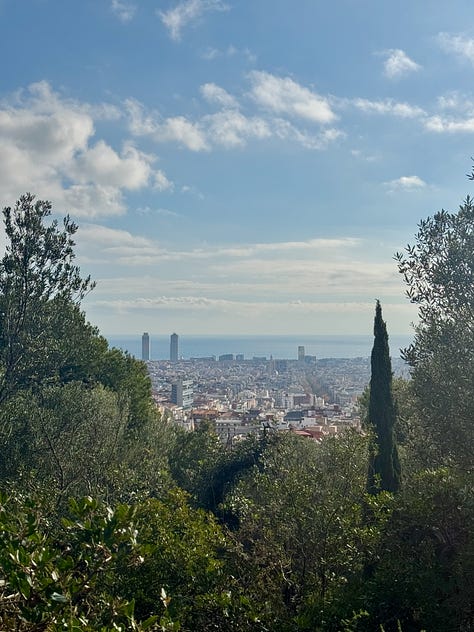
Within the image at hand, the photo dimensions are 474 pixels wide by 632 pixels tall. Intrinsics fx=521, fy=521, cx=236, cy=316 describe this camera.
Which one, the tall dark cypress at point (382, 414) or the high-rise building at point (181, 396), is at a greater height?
the tall dark cypress at point (382, 414)

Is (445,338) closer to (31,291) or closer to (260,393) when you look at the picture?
(31,291)

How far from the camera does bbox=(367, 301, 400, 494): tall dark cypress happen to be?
1177 cm

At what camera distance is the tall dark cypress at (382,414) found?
11.8 meters

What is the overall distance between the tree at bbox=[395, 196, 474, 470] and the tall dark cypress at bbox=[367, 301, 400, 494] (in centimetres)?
335

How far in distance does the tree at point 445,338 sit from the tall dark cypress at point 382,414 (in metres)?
3.35

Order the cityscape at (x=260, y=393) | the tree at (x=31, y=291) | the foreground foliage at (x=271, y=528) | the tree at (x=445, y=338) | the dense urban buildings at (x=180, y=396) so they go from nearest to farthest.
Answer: the foreground foliage at (x=271, y=528)
the tree at (x=445, y=338)
the tree at (x=31, y=291)
the cityscape at (x=260, y=393)
the dense urban buildings at (x=180, y=396)

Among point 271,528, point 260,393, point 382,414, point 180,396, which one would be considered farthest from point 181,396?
point 271,528

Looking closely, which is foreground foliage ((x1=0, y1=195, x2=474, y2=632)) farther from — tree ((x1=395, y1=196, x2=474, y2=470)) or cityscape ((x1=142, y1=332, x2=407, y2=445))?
cityscape ((x1=142, y1=332, x2=407, y2=445))

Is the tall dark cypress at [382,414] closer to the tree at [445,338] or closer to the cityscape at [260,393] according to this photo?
the tree at [445,338]

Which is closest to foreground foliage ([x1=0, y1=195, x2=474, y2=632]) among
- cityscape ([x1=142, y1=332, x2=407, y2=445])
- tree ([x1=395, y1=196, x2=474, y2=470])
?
tree ([x1=395, y1=196, x2=474, y2=470])

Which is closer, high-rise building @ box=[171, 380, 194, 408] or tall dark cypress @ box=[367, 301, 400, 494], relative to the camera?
tall dark cypress @ box=[367, 301, 400, 494]

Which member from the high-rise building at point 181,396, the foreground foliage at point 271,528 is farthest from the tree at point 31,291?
the high-rise building at point 181,396

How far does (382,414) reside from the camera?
13508 millimetres

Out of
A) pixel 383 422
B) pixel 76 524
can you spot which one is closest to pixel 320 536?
pixel 76 524
